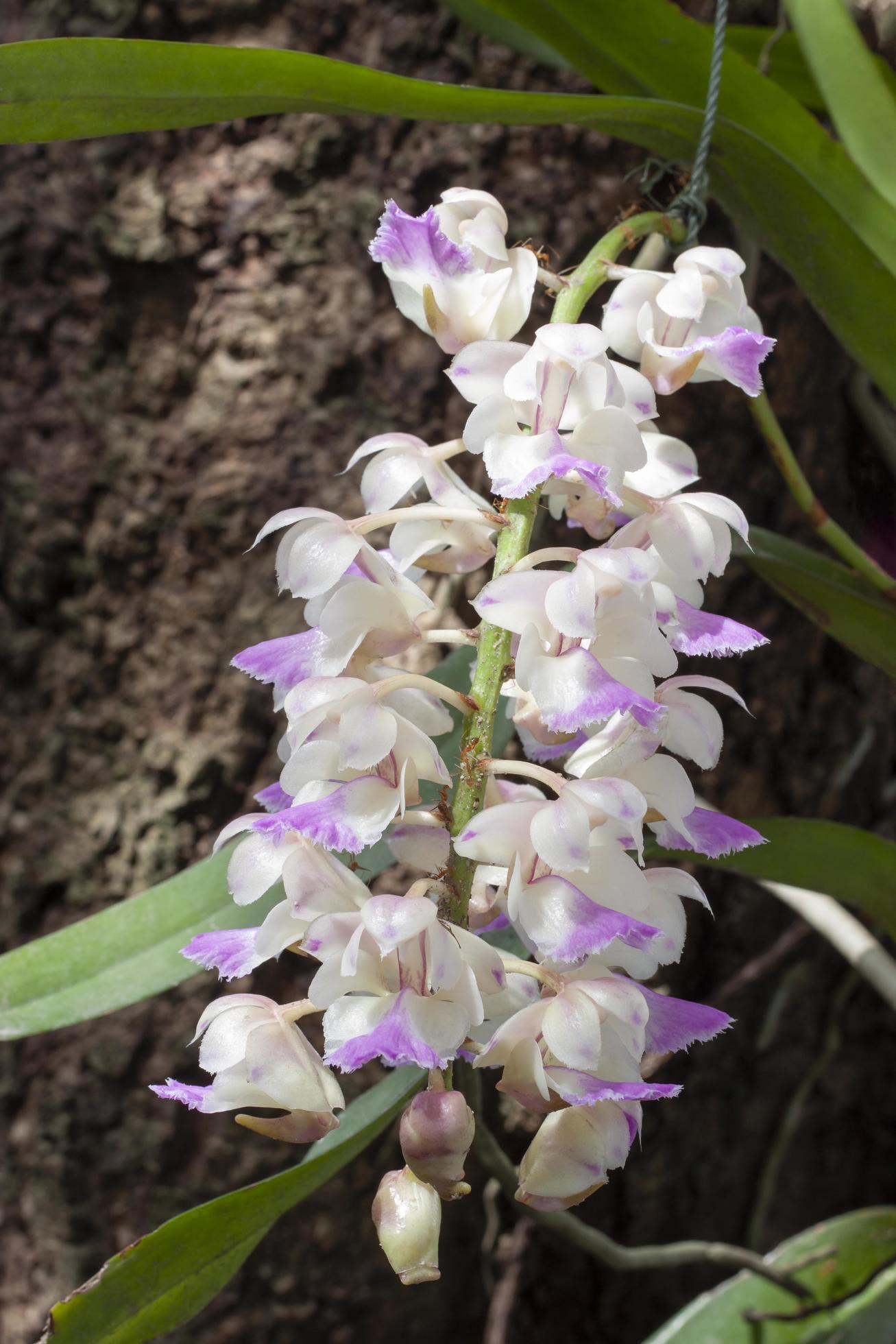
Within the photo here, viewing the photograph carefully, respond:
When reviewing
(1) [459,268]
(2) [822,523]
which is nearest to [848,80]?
(2) [822,523]

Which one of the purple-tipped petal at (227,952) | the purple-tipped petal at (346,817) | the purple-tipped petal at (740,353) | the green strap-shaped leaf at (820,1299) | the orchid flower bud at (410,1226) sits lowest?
the green strap-shaped leaf at (820,1299)

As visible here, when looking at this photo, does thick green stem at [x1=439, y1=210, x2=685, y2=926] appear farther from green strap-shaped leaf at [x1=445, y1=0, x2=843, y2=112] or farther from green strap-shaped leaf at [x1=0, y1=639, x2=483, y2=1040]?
green strap-shaped leaf at [x1=445, y1=0, x2=843, y2=112]

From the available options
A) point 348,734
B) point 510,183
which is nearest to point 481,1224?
point 348,734

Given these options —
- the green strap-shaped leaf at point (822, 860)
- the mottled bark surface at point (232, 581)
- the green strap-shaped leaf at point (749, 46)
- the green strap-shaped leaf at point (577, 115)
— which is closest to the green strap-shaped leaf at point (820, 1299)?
the mottled bark surface at point (232, 581)

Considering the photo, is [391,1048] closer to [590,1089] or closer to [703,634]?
[590,1089]

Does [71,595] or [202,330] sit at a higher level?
[202,330]

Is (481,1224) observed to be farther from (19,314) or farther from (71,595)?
(19,314)

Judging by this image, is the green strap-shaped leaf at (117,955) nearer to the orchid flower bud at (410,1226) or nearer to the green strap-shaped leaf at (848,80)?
the orchid flower bud at (410,1226)
